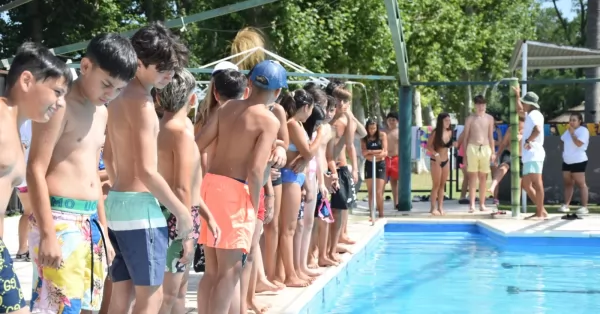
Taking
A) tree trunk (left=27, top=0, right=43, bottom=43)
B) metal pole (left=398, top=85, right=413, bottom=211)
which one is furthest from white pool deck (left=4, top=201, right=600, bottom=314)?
tree trunk (left=27, top=0, right=43, bottom=43)

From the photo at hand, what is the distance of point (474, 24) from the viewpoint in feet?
113

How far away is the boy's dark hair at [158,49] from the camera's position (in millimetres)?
4020

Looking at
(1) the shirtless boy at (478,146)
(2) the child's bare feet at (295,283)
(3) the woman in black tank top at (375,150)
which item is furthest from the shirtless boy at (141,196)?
(1) the shirtless boy at (478,146)

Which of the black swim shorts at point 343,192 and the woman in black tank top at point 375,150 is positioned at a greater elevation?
the woman in black tank top at point 375,150

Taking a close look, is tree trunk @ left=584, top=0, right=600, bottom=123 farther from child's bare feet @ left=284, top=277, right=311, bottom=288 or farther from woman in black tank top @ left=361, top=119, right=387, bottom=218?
child's bare feet @ left=284, top=277, right=311, bottom=288

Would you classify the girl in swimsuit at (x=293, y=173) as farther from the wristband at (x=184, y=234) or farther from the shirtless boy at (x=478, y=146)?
the shirtless boy at (x=478, y=146)

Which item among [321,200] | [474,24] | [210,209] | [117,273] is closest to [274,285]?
[321,200]

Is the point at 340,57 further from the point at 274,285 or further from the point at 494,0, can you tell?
the point at 494,0

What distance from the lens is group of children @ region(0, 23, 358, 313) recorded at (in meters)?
3.33

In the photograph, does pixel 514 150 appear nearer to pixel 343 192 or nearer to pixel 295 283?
pixel 343 192

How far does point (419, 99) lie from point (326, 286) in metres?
29.2

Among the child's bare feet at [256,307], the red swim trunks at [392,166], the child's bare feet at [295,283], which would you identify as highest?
the red swim trunks at [392,166]

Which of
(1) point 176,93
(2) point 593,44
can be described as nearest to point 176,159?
(1) point 176,93

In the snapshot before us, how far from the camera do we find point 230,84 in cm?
543
